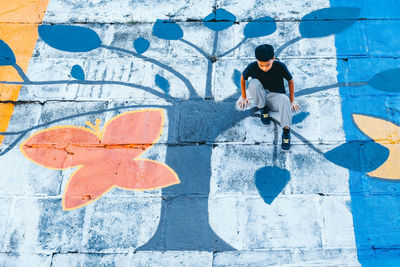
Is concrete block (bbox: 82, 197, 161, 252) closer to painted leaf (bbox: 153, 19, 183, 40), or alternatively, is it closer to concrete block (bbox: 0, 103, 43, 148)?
concrete block (bbox: 0, 103, 43, 148)

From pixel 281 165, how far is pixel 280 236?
80 centimetres

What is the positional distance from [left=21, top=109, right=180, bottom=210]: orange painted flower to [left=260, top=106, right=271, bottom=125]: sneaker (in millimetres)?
1236

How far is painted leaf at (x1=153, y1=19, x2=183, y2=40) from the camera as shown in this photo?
509 centimetres

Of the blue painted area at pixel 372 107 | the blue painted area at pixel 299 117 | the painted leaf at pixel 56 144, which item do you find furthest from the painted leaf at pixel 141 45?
the blue painted area at pixel 372 107

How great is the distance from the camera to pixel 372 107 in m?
4.31

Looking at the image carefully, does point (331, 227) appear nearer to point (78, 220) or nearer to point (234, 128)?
point (234, 128)

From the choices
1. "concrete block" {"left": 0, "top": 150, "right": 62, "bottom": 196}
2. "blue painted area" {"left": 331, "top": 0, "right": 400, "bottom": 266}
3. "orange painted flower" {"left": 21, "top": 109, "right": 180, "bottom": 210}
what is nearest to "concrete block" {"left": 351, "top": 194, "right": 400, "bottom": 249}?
"blue painted area" {"left": 331, "top": 0, "right": 400, "bottom": 266}

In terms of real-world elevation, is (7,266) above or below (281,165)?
below

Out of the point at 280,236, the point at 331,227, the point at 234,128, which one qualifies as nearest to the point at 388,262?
the point at 331,227

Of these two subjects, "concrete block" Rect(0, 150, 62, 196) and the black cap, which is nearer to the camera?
the black cap

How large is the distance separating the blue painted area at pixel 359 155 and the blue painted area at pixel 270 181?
1.88 ft

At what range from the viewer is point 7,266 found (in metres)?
3.66

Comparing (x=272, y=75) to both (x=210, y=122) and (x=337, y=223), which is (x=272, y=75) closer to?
(x=210, y=122)

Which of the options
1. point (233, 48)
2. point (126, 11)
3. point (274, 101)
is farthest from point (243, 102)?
point (126, 11)
